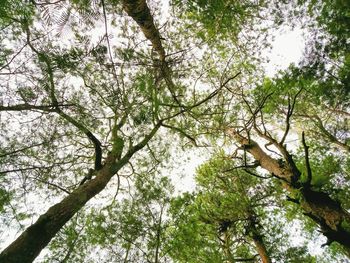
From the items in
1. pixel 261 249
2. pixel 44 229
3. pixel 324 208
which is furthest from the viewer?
pixel 261 249

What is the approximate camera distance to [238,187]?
33.7 feet

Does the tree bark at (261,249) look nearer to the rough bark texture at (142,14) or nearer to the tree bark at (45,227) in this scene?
the tree bark at (45,227)

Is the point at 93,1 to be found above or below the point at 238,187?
below

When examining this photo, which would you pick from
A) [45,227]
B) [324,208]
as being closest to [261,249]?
[324,208]

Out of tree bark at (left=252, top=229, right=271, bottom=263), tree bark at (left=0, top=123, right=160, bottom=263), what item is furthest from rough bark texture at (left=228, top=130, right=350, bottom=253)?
tree bark at (left=252, top=229, right=271, bottom=263)

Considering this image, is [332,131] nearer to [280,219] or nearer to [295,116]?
[295,116]

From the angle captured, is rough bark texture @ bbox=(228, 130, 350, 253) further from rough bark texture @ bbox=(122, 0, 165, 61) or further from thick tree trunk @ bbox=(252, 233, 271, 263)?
thick tree trunk @ bbox=(252, 233, 271, 263)

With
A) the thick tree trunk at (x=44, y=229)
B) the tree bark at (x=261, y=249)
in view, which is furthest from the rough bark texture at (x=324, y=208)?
the tree bark at (x=261, y=249)

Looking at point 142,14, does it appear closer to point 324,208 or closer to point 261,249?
point 324,208

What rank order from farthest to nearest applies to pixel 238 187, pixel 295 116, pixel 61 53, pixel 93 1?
pixel 295 116 → pixel 238 187 → pixel 61 53 → pixel 93 1

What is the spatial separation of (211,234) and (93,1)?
28.7 feet

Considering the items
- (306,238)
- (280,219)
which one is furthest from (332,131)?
(306,238)

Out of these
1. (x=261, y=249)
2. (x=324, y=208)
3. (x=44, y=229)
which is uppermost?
(x=261, y=249)

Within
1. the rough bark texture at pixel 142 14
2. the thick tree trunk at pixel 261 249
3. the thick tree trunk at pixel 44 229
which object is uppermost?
the thick tree trunk at pixel 261 249
